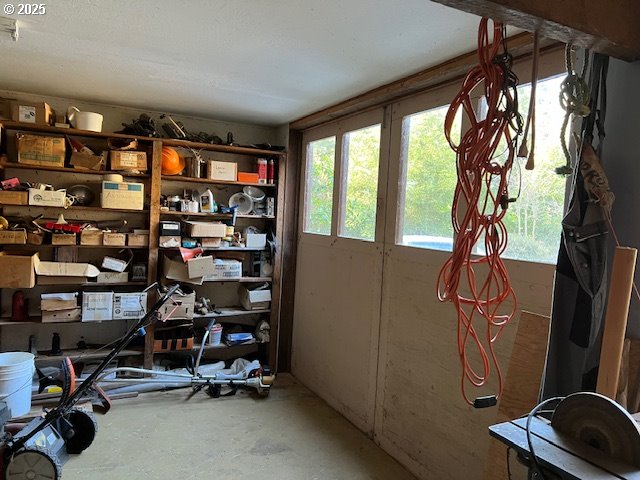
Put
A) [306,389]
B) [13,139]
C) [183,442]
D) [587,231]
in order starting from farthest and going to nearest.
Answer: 1. [306,389]
2. [13,139]
3. [183,442]
4. [587,231]

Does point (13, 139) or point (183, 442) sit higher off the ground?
point (13, 139)

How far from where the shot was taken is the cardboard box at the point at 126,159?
366cm

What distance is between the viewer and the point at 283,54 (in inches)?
94.1

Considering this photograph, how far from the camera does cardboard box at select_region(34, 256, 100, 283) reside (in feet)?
11.3

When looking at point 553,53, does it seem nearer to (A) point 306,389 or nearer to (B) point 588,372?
(B) point 588,372

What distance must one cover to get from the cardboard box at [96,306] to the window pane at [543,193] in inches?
123

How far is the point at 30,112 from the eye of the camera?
343 centimetres

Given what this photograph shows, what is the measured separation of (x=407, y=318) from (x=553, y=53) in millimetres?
1661

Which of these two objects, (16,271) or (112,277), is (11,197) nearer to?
(16,271)

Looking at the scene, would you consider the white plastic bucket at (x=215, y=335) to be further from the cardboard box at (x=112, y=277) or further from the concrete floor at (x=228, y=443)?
the cardboard box at (x=112, y=277)

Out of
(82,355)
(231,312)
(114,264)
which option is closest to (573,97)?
(231,312)

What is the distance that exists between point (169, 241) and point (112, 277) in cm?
56

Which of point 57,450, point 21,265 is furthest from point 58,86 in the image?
point 57,450

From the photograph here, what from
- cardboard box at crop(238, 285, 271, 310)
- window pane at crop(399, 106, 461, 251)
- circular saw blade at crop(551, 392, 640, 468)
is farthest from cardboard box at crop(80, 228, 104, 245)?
circular saw blade at crop(551, 392, 640, 468)
